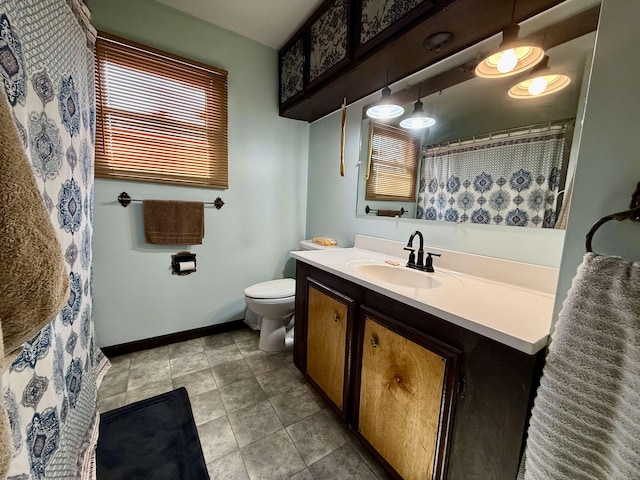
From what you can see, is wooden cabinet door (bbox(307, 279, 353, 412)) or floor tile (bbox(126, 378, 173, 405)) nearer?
wooden cabinet door (bbox(307, 279, 353, 412))

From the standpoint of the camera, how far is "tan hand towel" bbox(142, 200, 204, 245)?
69.8 inches

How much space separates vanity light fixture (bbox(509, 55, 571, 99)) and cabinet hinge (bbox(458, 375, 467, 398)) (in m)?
1.14

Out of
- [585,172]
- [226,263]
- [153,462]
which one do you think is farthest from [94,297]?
Answer: [585,172]

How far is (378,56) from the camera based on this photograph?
125 centimetres

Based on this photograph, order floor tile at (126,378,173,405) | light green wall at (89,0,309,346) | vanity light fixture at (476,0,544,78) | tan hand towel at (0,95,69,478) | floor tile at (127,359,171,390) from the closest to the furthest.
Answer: tan hand towel at (0,95,69,478) → vanity light fixture at (476,0,544,78) → floor tile at (126,378,173,405) → floor tile at (127,359,171,390) → light green wall at (89,0,309,346)

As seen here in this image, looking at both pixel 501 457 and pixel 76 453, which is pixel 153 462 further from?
pixel 501 457

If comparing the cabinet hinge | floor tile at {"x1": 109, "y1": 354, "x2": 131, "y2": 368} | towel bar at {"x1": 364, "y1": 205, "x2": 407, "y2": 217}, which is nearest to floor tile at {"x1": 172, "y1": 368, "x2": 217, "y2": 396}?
floor tile at {"x1": 109, "y1": 354, "x2": 131, "y2": 368}

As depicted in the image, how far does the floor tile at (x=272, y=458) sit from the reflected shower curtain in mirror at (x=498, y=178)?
138 centimetres

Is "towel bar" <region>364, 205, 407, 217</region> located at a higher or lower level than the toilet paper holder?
higher

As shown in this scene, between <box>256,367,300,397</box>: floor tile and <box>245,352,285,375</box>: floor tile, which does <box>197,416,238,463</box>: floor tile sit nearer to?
<box>256,367,300,397</box>: floor tile

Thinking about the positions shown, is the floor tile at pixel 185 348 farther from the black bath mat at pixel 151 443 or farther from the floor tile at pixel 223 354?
the black bath mat at pixel 151 443

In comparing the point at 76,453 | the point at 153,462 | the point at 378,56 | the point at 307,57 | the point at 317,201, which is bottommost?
the point at 153,462

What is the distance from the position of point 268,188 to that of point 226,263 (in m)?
0.74

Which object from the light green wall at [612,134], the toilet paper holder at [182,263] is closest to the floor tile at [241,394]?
the toilet paper holder at [182,263]
